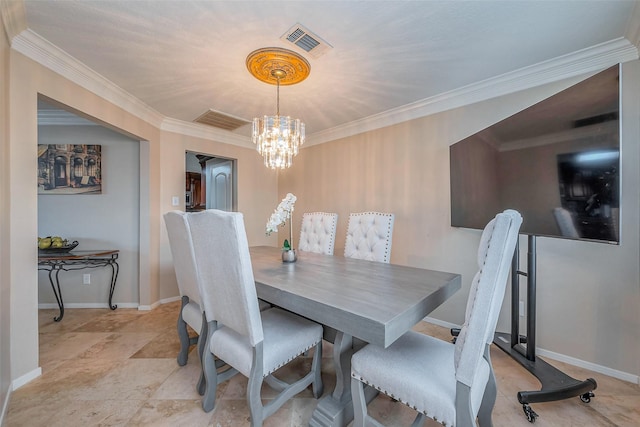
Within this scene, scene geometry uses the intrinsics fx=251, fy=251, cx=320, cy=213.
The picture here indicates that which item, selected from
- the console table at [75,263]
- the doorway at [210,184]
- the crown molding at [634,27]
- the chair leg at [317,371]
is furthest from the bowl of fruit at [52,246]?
the crown molding at [634,27]

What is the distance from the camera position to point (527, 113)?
169 centimetres

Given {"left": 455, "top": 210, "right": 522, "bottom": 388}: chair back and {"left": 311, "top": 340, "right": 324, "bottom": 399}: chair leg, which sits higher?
{"left": 455, "top": 210, "right": 522, "bottom": 388}: chair back

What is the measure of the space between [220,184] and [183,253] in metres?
3.15

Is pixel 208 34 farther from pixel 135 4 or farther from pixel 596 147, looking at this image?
pixel 596 147

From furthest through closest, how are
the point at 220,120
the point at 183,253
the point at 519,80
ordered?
the point at 220,120 → the point at 519,80 → the point at 183,253

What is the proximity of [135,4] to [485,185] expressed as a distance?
8.66 ft

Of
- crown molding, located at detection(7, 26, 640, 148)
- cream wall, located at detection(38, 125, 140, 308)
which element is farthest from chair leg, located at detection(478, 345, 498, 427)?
cream wall, located at detection(38, 125, 140, 308)

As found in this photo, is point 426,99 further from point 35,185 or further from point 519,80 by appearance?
point 35,185

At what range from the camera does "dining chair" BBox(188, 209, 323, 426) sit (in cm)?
120

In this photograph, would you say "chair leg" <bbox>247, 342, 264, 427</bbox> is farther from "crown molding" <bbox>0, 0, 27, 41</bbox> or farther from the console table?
the console table

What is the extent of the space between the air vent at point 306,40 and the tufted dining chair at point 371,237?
4.72ft

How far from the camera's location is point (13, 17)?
5.05 ft

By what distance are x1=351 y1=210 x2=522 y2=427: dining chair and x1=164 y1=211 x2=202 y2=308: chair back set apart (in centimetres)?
114

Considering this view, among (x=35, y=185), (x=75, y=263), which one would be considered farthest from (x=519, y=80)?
(x=75, y=263)
